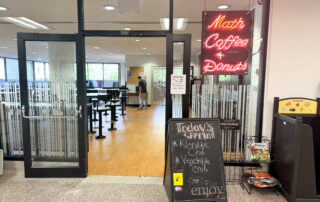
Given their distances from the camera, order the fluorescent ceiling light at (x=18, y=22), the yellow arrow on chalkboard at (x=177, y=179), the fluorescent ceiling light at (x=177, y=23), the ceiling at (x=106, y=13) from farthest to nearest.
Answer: the fluorescent ceiling light at (x=18, y=22) → the fluorescent ceiling light at (x=177, y=23) → the ceiling at (x=106, y=13) → the yellow arrow on chalkboard at (x=177, y=179)

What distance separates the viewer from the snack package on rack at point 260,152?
98.6 inches

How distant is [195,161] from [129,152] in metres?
1.91

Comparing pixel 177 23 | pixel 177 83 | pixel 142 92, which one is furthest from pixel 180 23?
pixel 142 92

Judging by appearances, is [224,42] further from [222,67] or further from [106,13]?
[106,13]

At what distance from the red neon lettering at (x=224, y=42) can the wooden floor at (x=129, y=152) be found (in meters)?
1.94

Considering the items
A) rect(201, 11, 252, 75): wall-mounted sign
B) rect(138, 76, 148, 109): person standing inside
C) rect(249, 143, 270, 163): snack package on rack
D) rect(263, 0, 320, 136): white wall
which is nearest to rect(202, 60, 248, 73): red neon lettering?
rect(201, 11, 252, 75): wall-mounted sign

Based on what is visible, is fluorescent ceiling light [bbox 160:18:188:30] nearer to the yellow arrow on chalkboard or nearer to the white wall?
the white wall

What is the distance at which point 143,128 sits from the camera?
5688 millimetres

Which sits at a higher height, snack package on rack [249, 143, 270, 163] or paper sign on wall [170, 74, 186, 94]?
paper sign on wall [170, 74, 186, 94]

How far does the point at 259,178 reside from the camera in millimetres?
2479

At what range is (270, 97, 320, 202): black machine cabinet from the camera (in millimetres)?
2130

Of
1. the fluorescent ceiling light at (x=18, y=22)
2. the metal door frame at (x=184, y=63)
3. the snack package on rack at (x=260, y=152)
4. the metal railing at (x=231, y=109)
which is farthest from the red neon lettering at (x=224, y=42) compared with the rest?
the fluorescent ceiling light at (x=18, y=22)

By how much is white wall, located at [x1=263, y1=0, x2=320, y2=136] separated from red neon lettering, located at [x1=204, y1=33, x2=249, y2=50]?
0.38m

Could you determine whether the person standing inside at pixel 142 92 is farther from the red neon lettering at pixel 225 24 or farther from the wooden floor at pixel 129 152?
the red neon lettering at pixel 225 24
